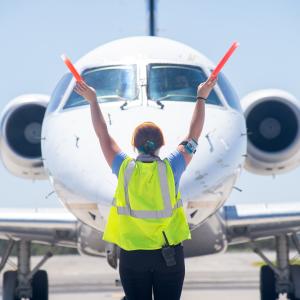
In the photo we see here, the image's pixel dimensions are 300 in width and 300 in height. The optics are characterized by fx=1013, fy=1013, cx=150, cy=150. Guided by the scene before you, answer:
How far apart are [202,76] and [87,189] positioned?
266cm

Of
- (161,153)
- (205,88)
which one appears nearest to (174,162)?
(205,88)

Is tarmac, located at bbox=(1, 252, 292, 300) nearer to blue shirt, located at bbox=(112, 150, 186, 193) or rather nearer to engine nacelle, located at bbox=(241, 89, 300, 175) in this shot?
engine nacelle, located at bbox=(241, 89, 300, 175)

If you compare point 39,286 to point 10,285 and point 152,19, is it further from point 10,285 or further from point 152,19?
point 152,19

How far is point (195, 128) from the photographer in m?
6.82

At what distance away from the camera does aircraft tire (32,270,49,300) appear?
47.2ft

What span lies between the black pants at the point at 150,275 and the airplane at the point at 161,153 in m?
1.97

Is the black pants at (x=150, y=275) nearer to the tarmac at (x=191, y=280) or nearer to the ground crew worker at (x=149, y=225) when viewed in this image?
the ground crew worker at (x=149, y=225)

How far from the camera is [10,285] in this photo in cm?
1404

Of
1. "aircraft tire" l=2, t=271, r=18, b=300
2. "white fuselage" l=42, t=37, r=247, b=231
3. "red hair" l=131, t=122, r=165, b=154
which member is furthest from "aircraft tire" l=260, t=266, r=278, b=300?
"red hair" l=131, t=122, r=165, b=154

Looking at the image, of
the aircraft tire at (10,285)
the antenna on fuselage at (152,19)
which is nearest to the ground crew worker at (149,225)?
the aircraft tire at (10,285)

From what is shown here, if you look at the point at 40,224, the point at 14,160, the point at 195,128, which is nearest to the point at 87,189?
the point at 195,128

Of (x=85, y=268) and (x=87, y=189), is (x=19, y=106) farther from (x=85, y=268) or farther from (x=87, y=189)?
(x=85, y=268)

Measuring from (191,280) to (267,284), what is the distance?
12296 millimetres

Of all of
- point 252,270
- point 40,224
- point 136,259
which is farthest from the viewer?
point 252,270
